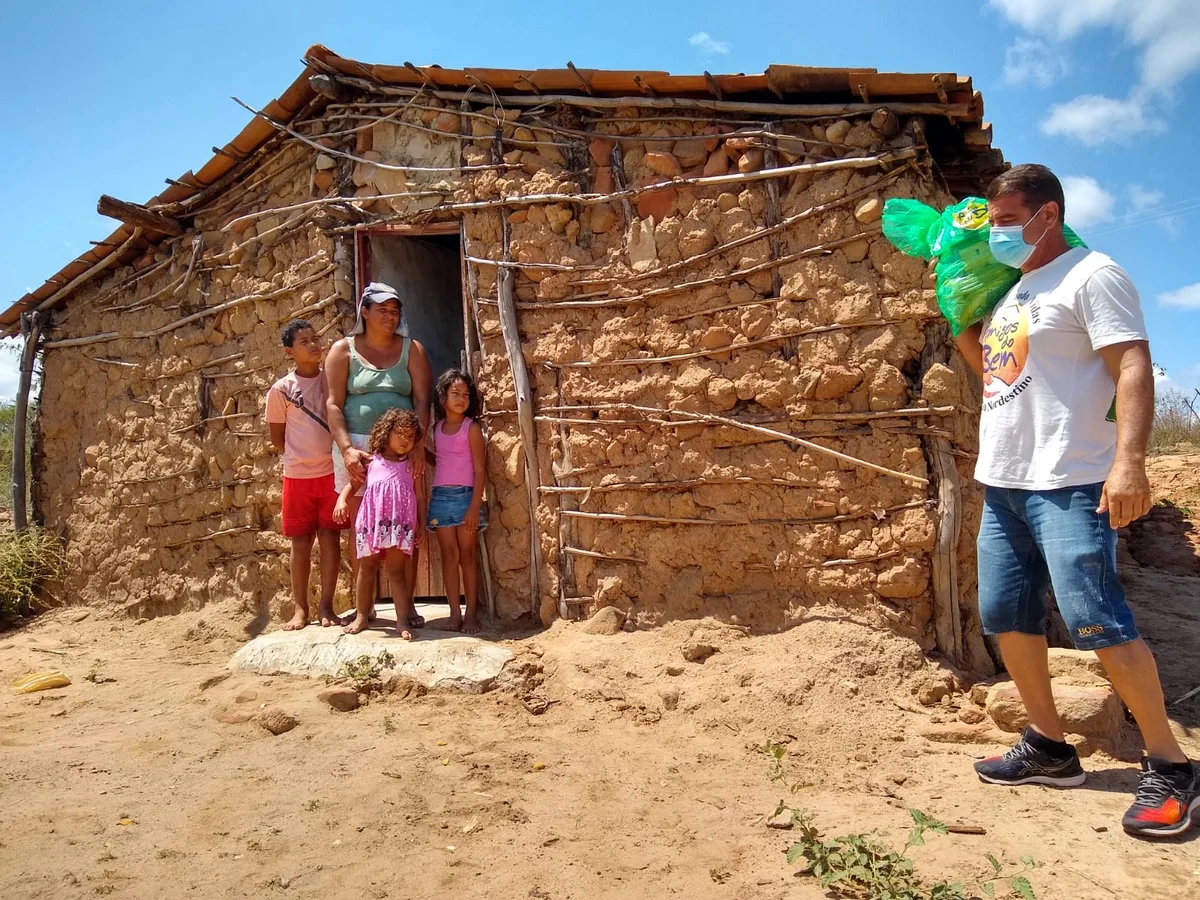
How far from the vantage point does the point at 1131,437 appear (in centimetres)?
227

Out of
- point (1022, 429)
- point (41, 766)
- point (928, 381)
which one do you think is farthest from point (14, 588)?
point (1022, 429)

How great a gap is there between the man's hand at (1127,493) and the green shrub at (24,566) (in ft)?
20.6

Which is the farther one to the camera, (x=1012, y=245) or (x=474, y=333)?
(x=474, y=333)

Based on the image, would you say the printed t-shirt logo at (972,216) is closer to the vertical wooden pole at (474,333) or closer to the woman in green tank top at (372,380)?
the vertical wooden pole at (474,333)

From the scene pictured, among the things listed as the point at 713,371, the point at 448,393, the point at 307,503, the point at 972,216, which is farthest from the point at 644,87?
the point at 307,503

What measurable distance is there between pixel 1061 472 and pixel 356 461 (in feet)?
9.96

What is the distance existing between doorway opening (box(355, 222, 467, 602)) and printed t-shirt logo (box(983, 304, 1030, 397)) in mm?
2804

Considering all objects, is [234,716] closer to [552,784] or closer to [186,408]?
[552,784]

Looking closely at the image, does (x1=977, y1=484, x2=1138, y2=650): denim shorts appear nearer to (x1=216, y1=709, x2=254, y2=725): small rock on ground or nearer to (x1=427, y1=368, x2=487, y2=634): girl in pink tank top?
(x1=427, y1=368, x2=487, y2=634): girl in pink tank top

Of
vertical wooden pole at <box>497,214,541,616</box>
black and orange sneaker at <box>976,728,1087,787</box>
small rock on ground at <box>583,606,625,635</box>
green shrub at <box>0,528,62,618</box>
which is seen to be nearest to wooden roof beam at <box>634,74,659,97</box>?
vertical wooden pole at <box>497,214,541,616</box>

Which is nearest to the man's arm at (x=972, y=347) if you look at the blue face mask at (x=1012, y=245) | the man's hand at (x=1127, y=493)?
the blue face mask at (x=1012, y=245)

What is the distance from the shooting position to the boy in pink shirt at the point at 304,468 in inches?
180

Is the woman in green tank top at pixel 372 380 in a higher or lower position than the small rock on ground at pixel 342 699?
higher

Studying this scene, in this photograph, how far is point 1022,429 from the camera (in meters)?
2.54
